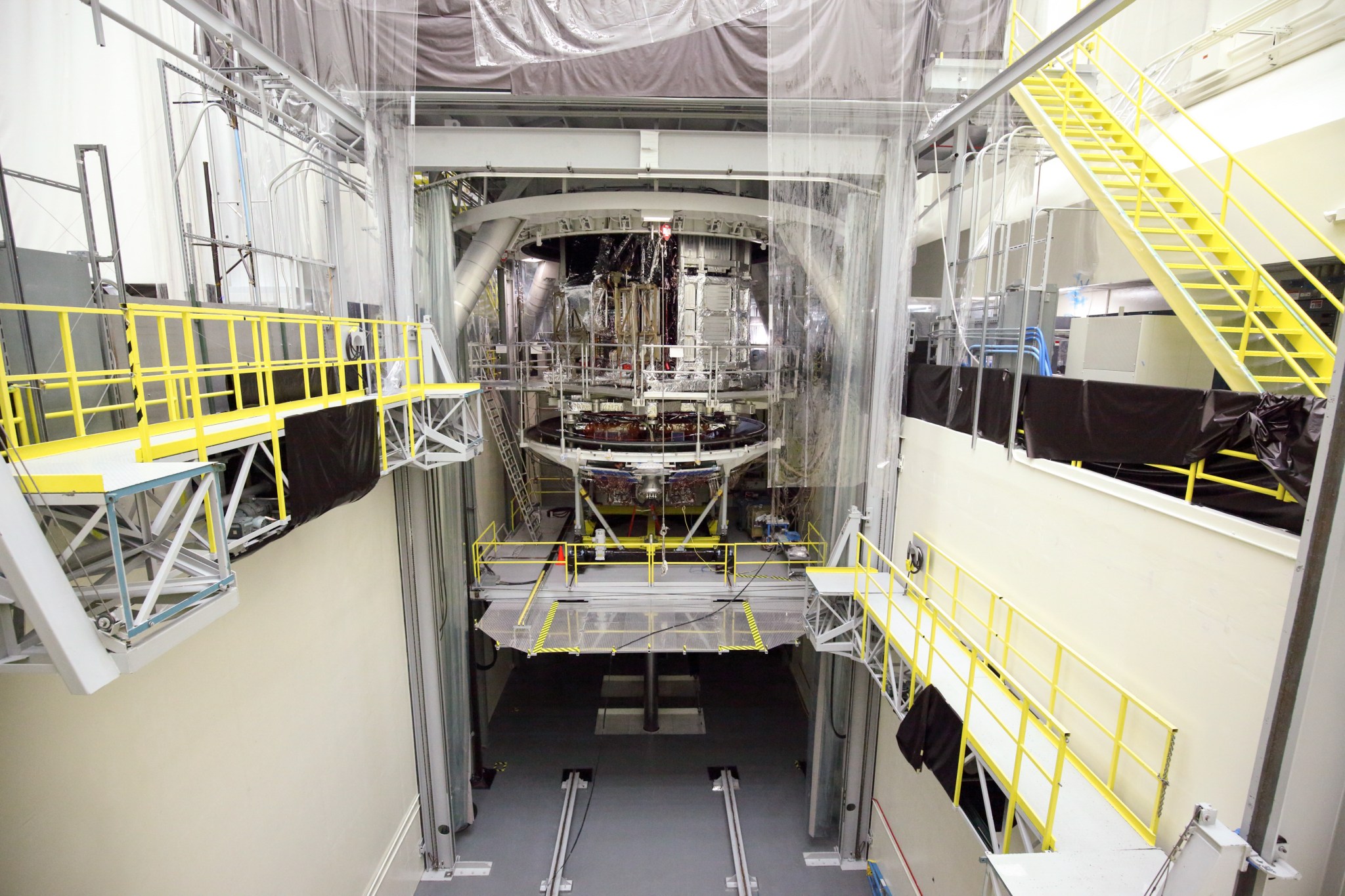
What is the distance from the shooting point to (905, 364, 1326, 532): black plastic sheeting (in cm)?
264

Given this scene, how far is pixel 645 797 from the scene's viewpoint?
9.06 meters

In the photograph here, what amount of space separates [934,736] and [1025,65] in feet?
18.7

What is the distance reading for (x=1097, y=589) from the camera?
13.0ft

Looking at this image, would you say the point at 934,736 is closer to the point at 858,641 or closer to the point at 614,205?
the point at 858,641

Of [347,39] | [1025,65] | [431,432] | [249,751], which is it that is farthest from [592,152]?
[249,751]

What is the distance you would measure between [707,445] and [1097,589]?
6.00 m

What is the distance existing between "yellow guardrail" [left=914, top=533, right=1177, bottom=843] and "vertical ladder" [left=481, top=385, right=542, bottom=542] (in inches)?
306

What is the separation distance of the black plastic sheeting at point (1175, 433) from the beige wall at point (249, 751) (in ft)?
21.0

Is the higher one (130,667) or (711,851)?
(130,667)

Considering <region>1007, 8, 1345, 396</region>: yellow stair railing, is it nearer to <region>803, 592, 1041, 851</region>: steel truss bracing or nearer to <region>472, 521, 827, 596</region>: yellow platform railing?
<region>803, 592, 1041, 851</region>: steel truss bracing

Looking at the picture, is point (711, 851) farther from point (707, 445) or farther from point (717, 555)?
point (707, 445)

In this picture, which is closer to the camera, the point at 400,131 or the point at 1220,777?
the point at 1220,777

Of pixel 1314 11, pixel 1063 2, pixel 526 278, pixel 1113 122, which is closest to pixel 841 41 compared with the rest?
pixel 1113 122

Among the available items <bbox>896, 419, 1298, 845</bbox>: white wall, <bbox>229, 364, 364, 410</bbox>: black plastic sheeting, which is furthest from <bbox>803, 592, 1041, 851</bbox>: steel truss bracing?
<bbox>229, 364, 364, 410</bbox>: black plastic sheeting
